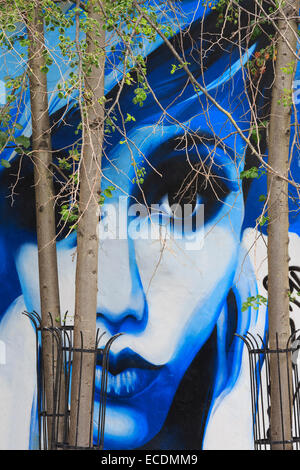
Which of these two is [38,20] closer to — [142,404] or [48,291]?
[48,291]

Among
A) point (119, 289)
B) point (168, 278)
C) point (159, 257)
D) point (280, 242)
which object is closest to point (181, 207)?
point (159, 257)

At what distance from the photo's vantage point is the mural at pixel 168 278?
4434 millimetres

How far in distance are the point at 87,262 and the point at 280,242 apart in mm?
1117

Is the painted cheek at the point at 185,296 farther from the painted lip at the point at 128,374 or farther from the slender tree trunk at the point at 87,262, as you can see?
the slender tree trunk at the point at 87,262

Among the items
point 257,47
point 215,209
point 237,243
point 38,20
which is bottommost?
point 237,243

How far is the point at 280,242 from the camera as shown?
3.31 meters

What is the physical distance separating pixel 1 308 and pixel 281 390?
241 cm

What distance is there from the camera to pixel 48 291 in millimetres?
3811

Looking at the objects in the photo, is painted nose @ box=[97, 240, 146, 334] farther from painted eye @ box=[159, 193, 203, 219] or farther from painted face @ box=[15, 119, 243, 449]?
painted eye @ box=[159, 193, 203, 219]

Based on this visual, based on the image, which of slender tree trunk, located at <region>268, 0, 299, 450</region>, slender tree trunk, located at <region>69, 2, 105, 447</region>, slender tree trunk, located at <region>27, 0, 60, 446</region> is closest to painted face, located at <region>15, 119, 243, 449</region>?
slender tree trunk, located at <region>27, 0, 60, 446</region>

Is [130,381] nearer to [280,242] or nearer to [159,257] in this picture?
[159,257]

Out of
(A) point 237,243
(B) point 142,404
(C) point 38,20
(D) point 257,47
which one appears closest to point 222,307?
(A) point 237,243

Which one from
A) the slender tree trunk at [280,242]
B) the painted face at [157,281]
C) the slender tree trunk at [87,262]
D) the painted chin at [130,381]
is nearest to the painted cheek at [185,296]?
the painted face at [157,281]
